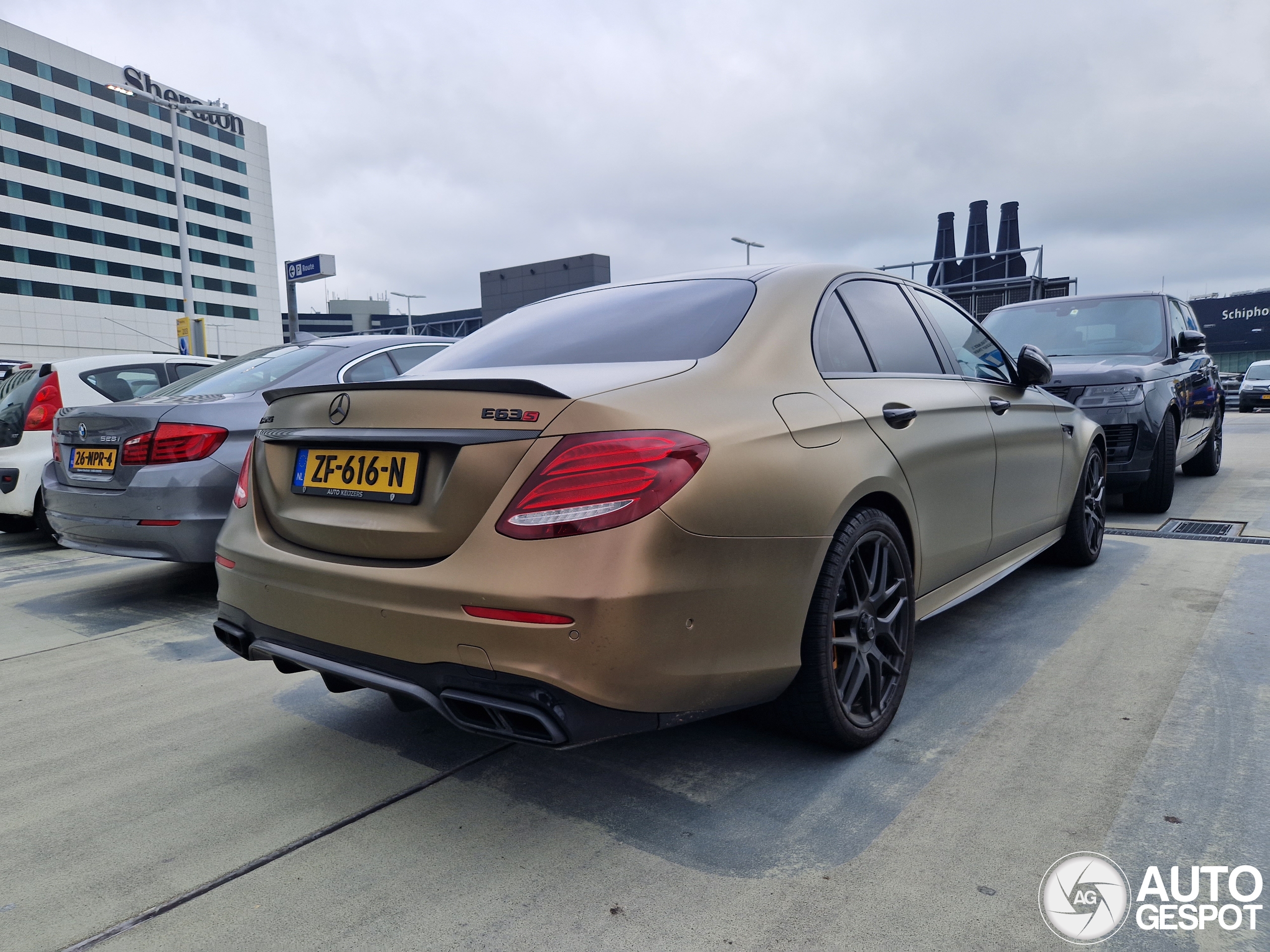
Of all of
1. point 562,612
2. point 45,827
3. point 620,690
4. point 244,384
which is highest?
point 244,384

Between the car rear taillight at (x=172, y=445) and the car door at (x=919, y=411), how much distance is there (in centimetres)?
329

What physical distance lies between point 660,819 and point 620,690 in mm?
547

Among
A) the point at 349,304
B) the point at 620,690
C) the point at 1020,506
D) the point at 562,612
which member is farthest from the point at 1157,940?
the point at 349,304

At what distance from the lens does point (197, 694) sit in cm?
330

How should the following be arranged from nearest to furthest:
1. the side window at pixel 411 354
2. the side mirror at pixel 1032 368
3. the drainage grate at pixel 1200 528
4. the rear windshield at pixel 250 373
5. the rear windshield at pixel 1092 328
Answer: the side mirror at pixel 1032 368 < the rear windshield at pixel 250 373 < the side window at pixel 411 354 < the drainage grate at pixel 1200 528 < the rear windshield at pixel 1092 328

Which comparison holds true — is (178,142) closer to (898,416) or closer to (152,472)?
(152,472)

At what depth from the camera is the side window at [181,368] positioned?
7129mm

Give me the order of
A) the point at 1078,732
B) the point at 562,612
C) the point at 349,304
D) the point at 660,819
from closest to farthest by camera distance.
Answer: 1. the point at 562,612
2. the point at 660,819
3. the point at 1078,732
4. the point at 349,304

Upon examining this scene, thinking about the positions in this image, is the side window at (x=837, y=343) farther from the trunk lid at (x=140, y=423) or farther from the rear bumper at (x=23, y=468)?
the rear bumper at (x=23, y=468)

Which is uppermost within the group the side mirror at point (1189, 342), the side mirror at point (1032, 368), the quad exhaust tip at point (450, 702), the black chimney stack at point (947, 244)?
the black chimney stack at point (947, 244)

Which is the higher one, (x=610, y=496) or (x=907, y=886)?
(x=610, y=496)

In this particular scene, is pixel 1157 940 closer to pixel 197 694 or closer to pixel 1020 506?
pixel 1020 506

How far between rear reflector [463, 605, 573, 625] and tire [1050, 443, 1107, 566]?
369cm

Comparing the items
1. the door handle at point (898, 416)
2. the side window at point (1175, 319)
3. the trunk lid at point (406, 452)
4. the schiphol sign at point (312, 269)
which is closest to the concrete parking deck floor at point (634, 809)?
the trunk lid at point (406, 452)
